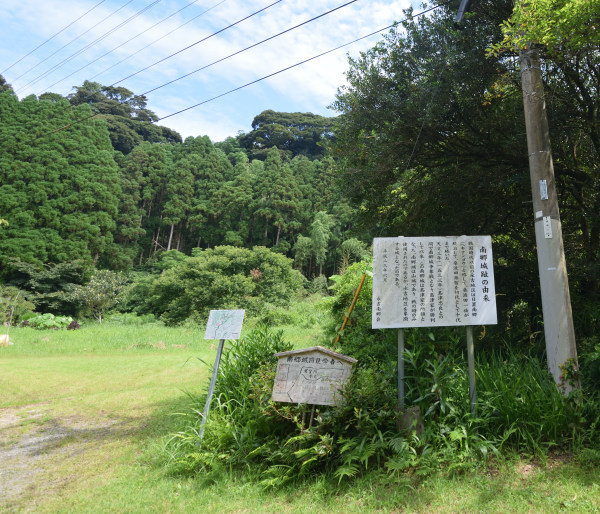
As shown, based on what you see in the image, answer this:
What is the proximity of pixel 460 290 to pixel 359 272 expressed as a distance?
3.92 m

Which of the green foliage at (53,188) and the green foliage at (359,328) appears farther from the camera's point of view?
the green foliage at (53,188)

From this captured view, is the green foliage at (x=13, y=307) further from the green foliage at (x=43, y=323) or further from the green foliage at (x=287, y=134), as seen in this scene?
the green foliage at (x=287, y=134)

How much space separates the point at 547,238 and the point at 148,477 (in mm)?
4522

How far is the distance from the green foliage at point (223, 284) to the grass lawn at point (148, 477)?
11770 mm

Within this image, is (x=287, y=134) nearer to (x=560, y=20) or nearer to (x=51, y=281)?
(x=51, y=281)

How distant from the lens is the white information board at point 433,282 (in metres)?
3.95

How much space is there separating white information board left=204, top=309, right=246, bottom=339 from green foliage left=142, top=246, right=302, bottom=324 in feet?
50.1

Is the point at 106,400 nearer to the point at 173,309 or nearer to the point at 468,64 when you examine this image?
the point at 468,64

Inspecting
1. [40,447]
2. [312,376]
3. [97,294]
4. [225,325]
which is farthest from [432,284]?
[97,294]

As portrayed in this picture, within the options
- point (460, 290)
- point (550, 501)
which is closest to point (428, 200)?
point (460, 290)

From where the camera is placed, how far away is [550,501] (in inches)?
105

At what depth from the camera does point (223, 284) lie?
20000mm

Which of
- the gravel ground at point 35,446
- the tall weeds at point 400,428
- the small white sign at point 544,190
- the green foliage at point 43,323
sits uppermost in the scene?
the small white sign at point 544,190

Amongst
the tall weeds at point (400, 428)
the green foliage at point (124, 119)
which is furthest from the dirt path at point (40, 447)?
the green foliage at point (124, 119)
